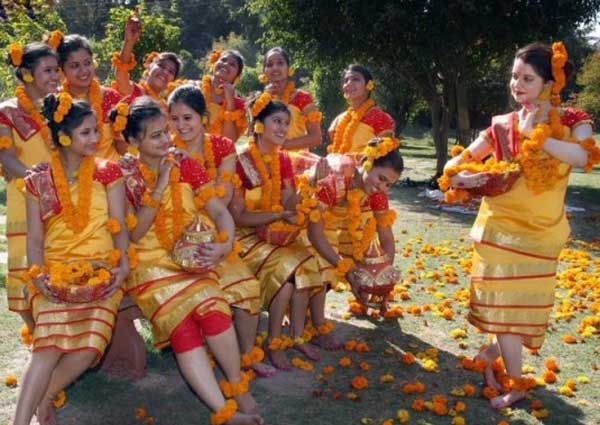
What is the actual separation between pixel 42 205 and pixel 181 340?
110 cm

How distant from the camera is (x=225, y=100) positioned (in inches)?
232

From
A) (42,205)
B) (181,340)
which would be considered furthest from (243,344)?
(42,205)

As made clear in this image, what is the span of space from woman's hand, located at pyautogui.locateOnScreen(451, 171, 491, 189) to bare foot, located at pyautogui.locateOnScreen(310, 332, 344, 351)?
1647mm

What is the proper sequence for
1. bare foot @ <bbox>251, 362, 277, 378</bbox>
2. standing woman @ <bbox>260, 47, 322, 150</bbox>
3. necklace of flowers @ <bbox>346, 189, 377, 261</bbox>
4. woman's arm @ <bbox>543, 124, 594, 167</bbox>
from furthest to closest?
standing woman @ <bbox>260, 47, 322, 150</bbox>
necklace of flowers @ <bbox>346, 189, 377, 261</bbox>
bare foot @ <bbox>251, 362, 277, 378</bbox>
woman's arm @ <bbox>543, 124, 594, 167</bbox>

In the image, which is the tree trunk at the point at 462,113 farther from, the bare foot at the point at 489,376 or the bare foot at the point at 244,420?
the bare foot at the point at 244,420

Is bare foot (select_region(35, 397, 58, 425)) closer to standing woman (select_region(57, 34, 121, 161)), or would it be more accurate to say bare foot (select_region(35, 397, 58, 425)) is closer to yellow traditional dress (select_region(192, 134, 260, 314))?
yellow traditional dress (select_region(192, 134, 260, 314))

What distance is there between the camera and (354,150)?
6.32m

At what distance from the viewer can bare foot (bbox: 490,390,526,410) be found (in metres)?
4.04

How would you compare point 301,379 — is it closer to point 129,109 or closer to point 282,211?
point 282,211

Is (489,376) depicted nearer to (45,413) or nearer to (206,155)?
(206,155)

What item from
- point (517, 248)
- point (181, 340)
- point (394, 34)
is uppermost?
point (394, 34)

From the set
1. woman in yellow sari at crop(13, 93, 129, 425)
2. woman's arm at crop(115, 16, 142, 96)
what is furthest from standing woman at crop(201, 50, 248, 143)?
woman in yellow sari at crop(13, 93, 129, 425)

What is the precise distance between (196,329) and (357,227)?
6.00 feet

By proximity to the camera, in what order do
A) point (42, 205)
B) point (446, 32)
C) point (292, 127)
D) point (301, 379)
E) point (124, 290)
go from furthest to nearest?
point (446, 32) < point (292, 127) < point (301, 379) < point (124, 290) < point (42, 205)
